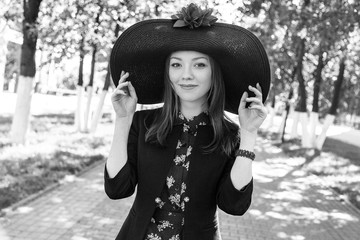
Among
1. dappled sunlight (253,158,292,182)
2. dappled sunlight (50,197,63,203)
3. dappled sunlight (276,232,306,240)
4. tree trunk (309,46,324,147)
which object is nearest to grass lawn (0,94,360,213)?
dappled sunlight (50,197,63,203)

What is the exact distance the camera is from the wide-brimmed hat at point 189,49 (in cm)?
217

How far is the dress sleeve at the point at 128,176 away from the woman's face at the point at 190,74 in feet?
0.93

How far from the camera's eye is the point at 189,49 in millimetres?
2176

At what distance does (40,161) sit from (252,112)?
299 inches

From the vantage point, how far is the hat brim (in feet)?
7.11

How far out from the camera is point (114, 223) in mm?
6277

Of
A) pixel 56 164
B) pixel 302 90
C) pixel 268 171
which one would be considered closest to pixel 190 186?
pixel 56 164

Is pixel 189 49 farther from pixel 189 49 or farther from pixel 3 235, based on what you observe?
pixel 3 235

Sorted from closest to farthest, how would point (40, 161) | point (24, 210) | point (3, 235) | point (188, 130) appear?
point (188, 130) < point (3, 235) < point (24, 210) < point (40, 161)

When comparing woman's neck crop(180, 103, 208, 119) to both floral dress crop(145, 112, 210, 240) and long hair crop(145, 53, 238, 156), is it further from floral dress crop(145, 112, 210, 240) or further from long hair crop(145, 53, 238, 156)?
floral dress crop(145, 112, 210, 240)

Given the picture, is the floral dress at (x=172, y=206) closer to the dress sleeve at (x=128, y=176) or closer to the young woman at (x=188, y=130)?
the young woman at (x=188, y=130)

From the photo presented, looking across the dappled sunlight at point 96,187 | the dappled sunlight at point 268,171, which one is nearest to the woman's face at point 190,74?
the dappled sunlight at point 96,187

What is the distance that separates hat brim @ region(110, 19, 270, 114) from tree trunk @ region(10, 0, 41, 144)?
856 centimetres

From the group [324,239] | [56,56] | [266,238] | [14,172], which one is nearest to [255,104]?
[266,238]
